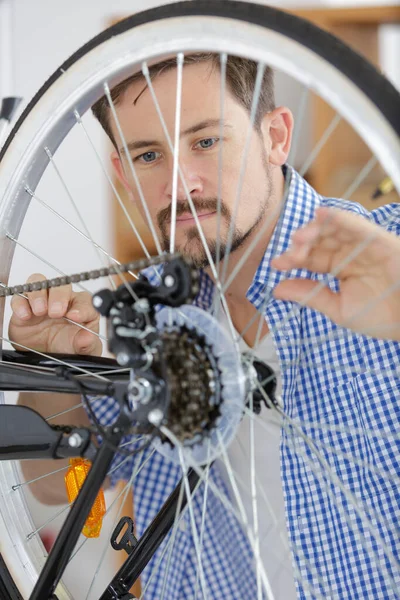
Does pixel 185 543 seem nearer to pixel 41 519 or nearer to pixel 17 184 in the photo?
pixel 41 519

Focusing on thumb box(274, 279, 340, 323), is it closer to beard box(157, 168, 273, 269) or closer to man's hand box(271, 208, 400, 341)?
man's hand box(271, 208, 400, 341)

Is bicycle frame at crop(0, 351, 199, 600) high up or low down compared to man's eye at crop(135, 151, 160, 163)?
down

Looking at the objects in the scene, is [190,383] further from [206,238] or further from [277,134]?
[277,134]

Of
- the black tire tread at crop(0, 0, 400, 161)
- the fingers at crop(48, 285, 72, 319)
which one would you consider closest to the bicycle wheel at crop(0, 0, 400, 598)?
the black tire tread at crop(0, 0, 400, 161)

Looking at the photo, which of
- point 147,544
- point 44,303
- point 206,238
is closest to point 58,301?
point 44,303

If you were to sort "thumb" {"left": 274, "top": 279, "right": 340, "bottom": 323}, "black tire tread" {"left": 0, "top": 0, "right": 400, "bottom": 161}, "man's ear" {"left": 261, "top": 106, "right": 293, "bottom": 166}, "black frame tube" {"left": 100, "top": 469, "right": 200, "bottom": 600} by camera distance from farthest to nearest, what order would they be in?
"man's ear" {"left": 261, "top": 106, "right": 293, "bottom": 166} < "black frame tube" {"left": 100, "top": 469, "right": 200, "bottom": 600} < "thumb" {"left": 274, "top": 279, "right": 340, "bottom": 323} < "black tire tread" {"left": 0, "top": 0, "right": 400, "bottom": 161}

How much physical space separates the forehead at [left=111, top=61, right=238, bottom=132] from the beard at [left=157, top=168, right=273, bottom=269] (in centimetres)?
9

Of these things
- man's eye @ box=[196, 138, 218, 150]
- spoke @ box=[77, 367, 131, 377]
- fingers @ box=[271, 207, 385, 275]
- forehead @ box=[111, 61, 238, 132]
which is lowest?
spoke @ box=[77, 367, 131, 377]

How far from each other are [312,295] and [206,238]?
0.28m

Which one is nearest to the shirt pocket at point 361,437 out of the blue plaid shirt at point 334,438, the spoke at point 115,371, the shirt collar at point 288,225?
the blue plaid shirt at point 334,438

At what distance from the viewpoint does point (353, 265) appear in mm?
587

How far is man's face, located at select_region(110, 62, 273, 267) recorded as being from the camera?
85 cm

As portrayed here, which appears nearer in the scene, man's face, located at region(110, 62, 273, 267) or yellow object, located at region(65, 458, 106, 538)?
yellow object, located at region(65, 458, 106, 538)

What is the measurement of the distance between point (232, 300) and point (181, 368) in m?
0.50
